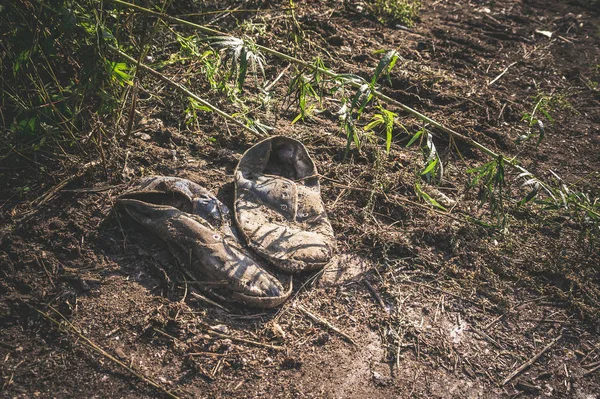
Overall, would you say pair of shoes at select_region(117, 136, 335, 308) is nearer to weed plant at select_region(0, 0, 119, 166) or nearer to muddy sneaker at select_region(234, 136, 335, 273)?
muddy sneaker at select_region(234, 136, 335, 273)

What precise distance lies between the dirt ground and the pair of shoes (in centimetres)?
8

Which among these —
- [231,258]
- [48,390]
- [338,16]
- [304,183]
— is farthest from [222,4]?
[48,390]

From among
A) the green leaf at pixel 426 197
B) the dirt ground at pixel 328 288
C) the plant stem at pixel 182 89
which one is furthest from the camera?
the green leaf at pixel 426 197

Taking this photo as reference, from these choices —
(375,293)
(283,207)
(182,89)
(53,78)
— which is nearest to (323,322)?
(375,293)

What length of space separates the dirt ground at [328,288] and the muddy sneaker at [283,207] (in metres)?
0.10

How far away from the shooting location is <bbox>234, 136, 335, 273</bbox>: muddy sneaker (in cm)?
251

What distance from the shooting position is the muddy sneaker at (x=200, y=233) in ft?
7.62

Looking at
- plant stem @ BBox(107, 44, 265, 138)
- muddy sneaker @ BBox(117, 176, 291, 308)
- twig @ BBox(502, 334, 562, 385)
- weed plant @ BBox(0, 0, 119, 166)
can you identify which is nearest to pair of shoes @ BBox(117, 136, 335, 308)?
muddy sneaker @ BBox(117, 176, 291, 308)

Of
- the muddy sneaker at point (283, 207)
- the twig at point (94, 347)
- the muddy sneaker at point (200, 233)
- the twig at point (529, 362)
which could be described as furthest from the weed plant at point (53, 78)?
the twig at point (529, 362)

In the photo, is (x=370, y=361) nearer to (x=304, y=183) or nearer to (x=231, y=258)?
(x=231, y=258)

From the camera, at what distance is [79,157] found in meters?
2.71

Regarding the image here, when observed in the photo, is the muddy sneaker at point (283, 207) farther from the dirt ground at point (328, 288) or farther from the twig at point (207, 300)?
the twig at point (207, 300)

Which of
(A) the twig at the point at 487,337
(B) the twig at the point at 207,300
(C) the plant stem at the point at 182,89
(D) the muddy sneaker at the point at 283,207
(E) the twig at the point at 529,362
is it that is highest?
(C) the plant stem at the point at 182,89

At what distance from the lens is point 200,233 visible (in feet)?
7.95
